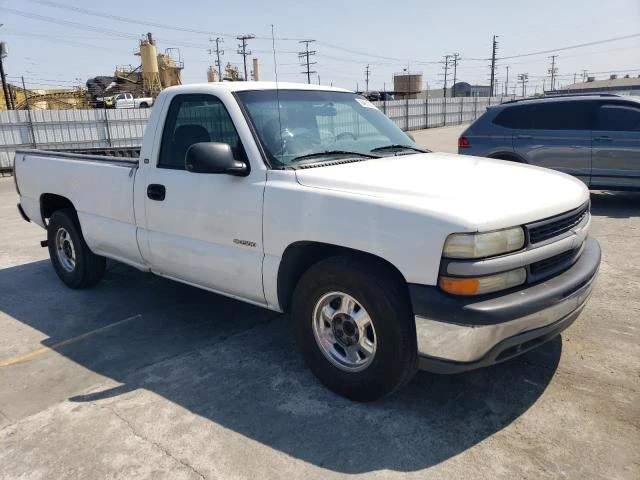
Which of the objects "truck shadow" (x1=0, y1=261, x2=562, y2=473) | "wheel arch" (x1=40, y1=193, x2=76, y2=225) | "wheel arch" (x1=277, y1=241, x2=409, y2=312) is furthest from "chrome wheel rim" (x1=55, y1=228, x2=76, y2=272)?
"wheel arch" (x1=277, y1=241, x2=409, y2=312)

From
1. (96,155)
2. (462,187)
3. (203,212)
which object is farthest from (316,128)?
(96,155)

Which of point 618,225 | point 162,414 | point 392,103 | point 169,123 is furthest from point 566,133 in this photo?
point 392,103

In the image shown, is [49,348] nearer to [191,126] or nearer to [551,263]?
[191,126]

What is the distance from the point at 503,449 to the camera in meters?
2.77

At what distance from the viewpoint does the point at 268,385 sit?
3523mm

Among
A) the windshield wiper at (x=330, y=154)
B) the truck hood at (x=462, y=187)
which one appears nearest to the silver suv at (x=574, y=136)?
the truck hood at (x=462, y=187)

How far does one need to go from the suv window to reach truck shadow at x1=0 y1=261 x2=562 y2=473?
597 centimetres

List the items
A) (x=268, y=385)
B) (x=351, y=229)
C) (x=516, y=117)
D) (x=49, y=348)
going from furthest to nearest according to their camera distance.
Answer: (x=516, y=117)
(x=49, y=348)
(x=268, y=385)
(x=351, y=229)

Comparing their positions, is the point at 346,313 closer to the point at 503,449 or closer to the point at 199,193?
the point at 503,449

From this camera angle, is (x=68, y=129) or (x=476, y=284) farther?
(x=68, y=129)

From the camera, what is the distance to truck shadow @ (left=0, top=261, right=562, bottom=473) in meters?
2.88

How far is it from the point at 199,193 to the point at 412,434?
84.6 inches

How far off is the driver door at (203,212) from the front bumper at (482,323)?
126 cm

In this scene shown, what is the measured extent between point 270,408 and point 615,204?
26.2 ft
